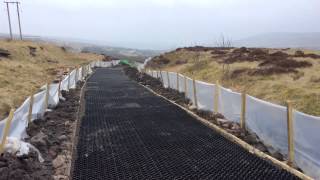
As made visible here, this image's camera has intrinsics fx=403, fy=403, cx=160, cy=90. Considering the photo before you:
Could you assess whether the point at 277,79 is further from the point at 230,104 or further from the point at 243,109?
the point at 243,109

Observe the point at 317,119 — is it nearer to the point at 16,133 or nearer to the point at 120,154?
the point at 120,154

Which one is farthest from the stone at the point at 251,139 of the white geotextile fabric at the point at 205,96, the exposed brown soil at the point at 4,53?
the exposed brown soil at the point at 4,53

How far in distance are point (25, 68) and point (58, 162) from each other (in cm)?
2516

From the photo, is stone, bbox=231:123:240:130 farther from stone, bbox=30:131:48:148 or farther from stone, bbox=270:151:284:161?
stone, bbox=30:131:48:148

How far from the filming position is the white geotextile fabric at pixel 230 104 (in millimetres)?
10977

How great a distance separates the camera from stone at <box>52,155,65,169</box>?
317 inches

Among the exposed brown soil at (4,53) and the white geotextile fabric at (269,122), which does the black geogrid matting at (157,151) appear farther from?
the exposed brown soil at (4,53)

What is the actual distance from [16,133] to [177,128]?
4452 mm

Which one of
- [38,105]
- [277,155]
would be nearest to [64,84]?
[38,105]

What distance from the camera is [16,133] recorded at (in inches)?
336

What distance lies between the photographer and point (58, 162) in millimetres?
8188

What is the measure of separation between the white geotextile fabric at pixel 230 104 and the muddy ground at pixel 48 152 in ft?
14.7

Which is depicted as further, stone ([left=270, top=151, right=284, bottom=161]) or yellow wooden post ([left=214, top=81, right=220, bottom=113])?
yellow wooden post ([left=214, top=81, right=220, bottom=113])

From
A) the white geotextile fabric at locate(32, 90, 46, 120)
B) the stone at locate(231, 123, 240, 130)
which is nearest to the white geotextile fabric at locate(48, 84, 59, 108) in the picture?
the white geotextile fabric at locate(32, 90, 46, 120)
